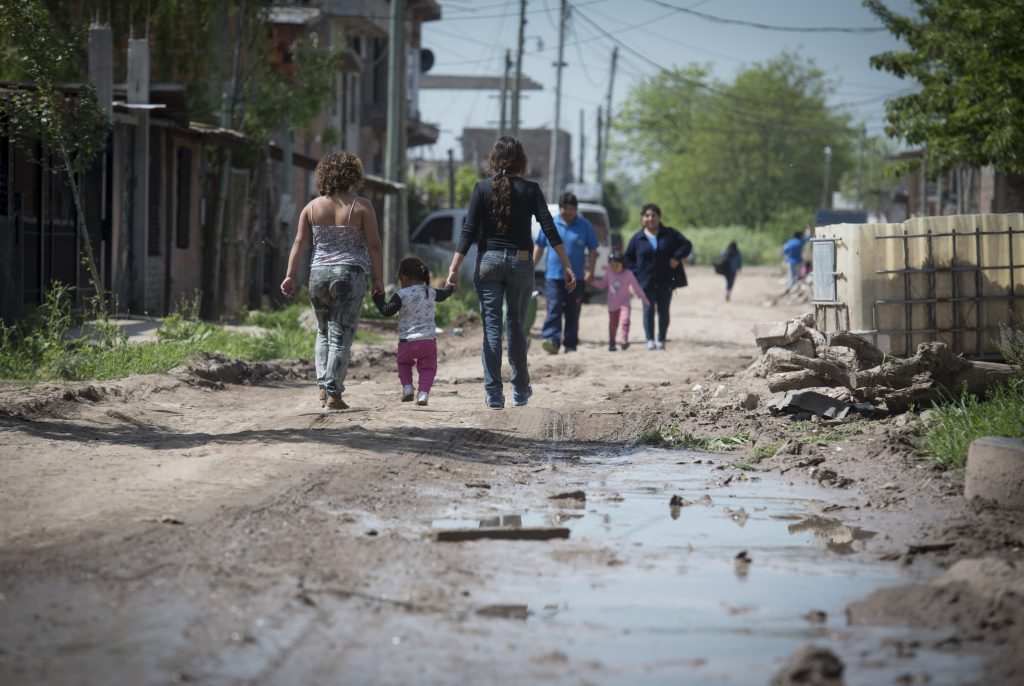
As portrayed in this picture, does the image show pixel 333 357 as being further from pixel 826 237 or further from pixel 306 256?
pixel 306 256

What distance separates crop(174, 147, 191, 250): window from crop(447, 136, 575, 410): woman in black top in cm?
1155

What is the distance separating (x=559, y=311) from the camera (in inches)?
539

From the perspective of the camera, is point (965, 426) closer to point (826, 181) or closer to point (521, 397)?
point (521, 397)

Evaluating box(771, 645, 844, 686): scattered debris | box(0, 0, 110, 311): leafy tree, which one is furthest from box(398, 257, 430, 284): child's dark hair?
box(771, 645, 844, 686): scattered debris

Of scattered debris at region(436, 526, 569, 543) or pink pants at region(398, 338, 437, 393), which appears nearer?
scattered debris at region(436, 526, 569, 543)

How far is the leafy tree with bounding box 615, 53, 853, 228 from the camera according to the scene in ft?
304

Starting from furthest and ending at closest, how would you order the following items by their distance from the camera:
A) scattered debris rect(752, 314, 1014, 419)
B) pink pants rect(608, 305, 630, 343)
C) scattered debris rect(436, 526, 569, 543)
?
pink pants rect(608, 305, 630, 343) → scattered debris rect(752, 314, 1014, 419) → scattered debris rect(436, 526, 569, 543)

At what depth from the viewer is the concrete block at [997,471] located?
588 centimetres

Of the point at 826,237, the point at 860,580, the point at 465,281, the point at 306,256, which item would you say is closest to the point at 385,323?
the point at 465,281

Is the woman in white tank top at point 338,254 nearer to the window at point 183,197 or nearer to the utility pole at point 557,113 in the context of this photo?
the window at point 183,197

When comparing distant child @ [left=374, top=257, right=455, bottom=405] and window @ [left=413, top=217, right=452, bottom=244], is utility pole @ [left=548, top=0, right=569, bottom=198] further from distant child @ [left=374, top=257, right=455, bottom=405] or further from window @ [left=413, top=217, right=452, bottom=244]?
distant child @ [left=374, top=257, right=455, bottom=405]

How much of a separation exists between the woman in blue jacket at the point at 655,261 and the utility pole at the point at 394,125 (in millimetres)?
9003

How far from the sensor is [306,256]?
2595 centimetres

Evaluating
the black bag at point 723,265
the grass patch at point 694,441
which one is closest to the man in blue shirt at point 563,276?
the grass patch at point 694,441
